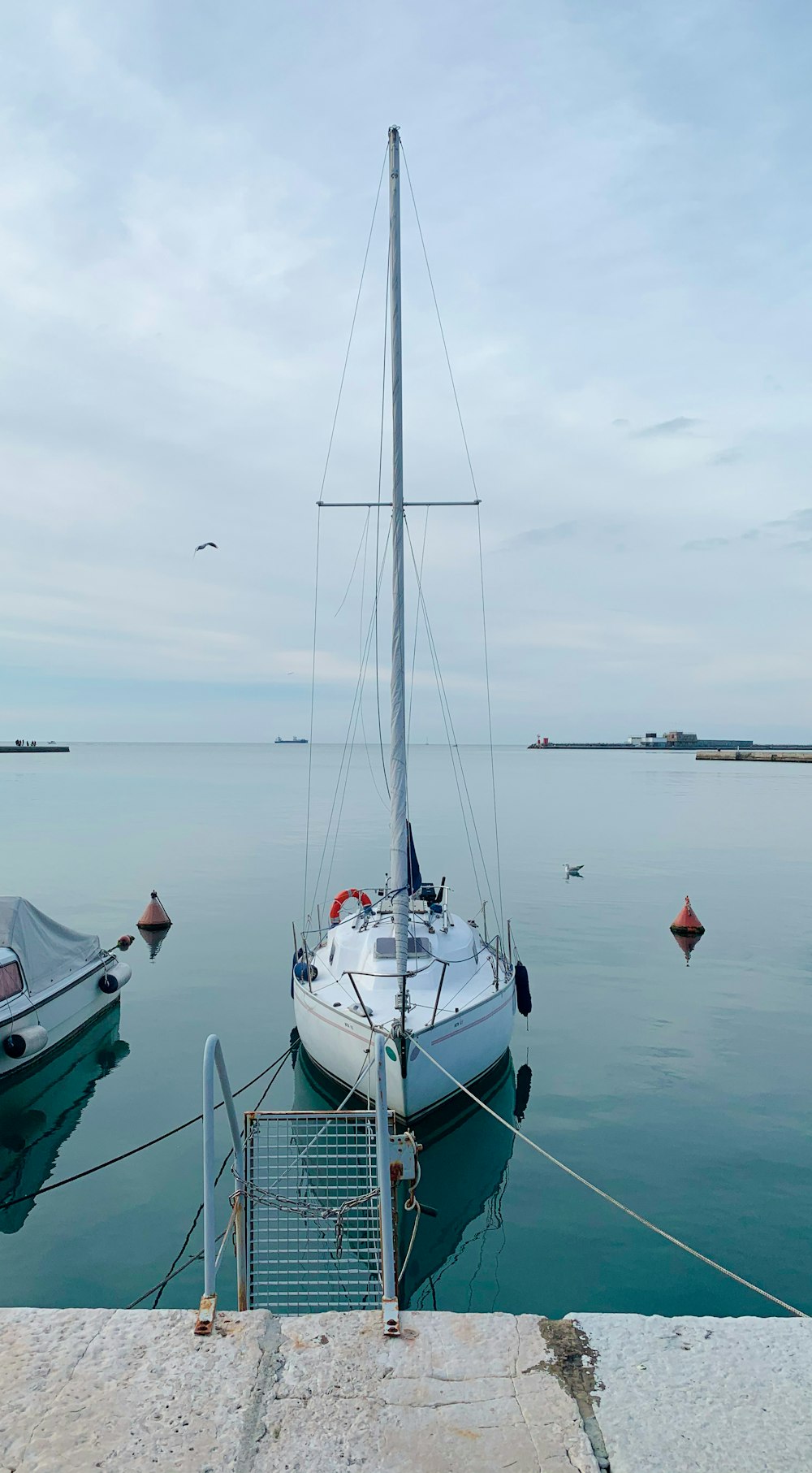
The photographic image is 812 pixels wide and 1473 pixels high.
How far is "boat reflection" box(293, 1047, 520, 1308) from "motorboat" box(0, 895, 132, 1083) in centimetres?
536

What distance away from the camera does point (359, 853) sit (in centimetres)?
4466

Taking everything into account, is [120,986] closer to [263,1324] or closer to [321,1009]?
[321,1009]

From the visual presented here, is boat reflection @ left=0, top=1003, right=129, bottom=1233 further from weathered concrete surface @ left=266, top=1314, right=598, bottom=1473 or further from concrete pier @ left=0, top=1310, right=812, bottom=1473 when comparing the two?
weathered concrete surface @ left=266, top=1314, right=598, bottom=1473

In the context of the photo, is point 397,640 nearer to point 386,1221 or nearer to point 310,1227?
point 310,1227

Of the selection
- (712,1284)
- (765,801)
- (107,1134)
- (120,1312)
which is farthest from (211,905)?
(765,801)

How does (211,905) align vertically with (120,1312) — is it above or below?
below

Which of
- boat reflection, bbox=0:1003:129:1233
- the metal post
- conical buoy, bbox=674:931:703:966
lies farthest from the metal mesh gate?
conical buoy, bbox=674:931:703:966

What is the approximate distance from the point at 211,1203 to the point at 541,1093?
11301 mm

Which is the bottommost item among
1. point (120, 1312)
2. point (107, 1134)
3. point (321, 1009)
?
point (107, 1134)

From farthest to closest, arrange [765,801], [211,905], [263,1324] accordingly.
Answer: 1. [765,801]
2. [211,905]
3. [263,1324]

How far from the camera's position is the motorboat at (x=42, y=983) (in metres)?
15.6

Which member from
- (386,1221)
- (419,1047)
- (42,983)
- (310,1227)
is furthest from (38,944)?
(386,1221)

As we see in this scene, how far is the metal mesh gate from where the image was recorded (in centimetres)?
644

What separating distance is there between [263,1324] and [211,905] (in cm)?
2905
